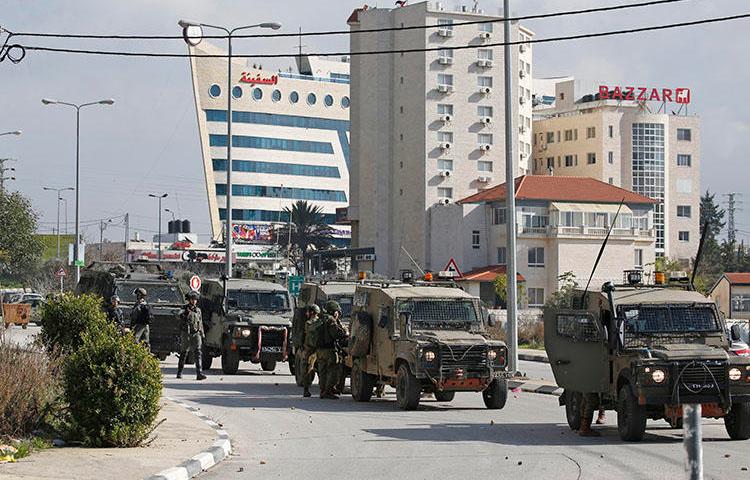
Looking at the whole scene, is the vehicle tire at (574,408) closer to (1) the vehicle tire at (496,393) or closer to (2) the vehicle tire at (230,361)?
(1) the vehicle tire at (496,393)

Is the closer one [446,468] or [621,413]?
[446,468]

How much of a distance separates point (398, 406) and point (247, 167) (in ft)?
420

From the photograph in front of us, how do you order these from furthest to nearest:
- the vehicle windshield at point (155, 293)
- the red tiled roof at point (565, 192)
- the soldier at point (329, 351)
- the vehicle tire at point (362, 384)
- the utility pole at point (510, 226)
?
the red tiled roof at point (565, 192) → the vehicle windshield at point (155, 293) → the utility pole at point (510, 226) → the soldier at point (329, 351) → the vehicle tire at point (362, 384)

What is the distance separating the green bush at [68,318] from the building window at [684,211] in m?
100

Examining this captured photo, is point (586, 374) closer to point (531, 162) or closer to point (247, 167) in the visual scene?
point (531, 162)

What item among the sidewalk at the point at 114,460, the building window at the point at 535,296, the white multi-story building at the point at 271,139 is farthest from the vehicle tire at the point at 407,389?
the white multi-story building at the point at 271,139

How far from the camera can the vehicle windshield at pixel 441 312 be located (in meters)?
21.6

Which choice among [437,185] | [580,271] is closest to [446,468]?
[580,271]

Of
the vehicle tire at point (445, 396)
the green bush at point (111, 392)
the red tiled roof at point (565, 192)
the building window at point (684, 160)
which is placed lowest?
the vehicle tire at point (445, 396)

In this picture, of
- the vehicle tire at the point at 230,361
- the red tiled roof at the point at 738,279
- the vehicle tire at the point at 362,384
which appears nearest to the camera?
the vehicle tire at the point at 362,384

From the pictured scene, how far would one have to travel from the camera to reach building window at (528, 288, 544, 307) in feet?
301

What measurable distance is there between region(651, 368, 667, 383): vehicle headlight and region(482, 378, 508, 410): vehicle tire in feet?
18.3

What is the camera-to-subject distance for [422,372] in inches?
792

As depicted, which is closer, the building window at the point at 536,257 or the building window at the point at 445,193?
the building window at the point at 536,257
